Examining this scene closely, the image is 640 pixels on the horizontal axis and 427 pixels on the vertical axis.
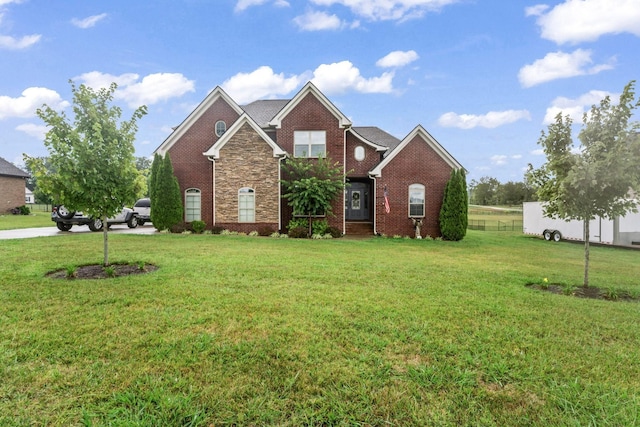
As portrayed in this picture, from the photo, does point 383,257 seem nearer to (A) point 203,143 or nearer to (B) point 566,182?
(B) point 566,182

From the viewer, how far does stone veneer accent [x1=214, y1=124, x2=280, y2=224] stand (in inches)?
675

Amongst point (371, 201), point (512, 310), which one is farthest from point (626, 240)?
point (512, 310)

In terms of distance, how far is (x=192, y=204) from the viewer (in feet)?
59.3

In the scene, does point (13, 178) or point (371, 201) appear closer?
point (371, 201)

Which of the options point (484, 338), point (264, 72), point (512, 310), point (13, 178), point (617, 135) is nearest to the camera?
point (484, 338)

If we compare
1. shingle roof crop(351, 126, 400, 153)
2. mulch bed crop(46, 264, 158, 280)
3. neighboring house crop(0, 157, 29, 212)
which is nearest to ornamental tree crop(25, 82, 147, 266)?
mulch bed crop(46, 264, 158, 280)

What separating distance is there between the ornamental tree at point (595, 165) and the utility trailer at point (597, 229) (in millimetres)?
9878

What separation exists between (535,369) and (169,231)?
17.1 meters

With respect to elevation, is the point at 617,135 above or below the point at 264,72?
below

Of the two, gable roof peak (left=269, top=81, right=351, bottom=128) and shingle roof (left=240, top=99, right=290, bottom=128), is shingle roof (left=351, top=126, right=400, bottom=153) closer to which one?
gable roof peak (left=269, top=81, right=351, bottom=128)

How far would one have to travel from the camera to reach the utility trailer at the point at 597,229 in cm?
1781

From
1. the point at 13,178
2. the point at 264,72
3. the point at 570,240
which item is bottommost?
the point at 570,240

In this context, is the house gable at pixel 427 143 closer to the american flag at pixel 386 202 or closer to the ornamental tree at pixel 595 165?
the american flag at pixel 386 202

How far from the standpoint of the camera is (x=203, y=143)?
18.3 m
